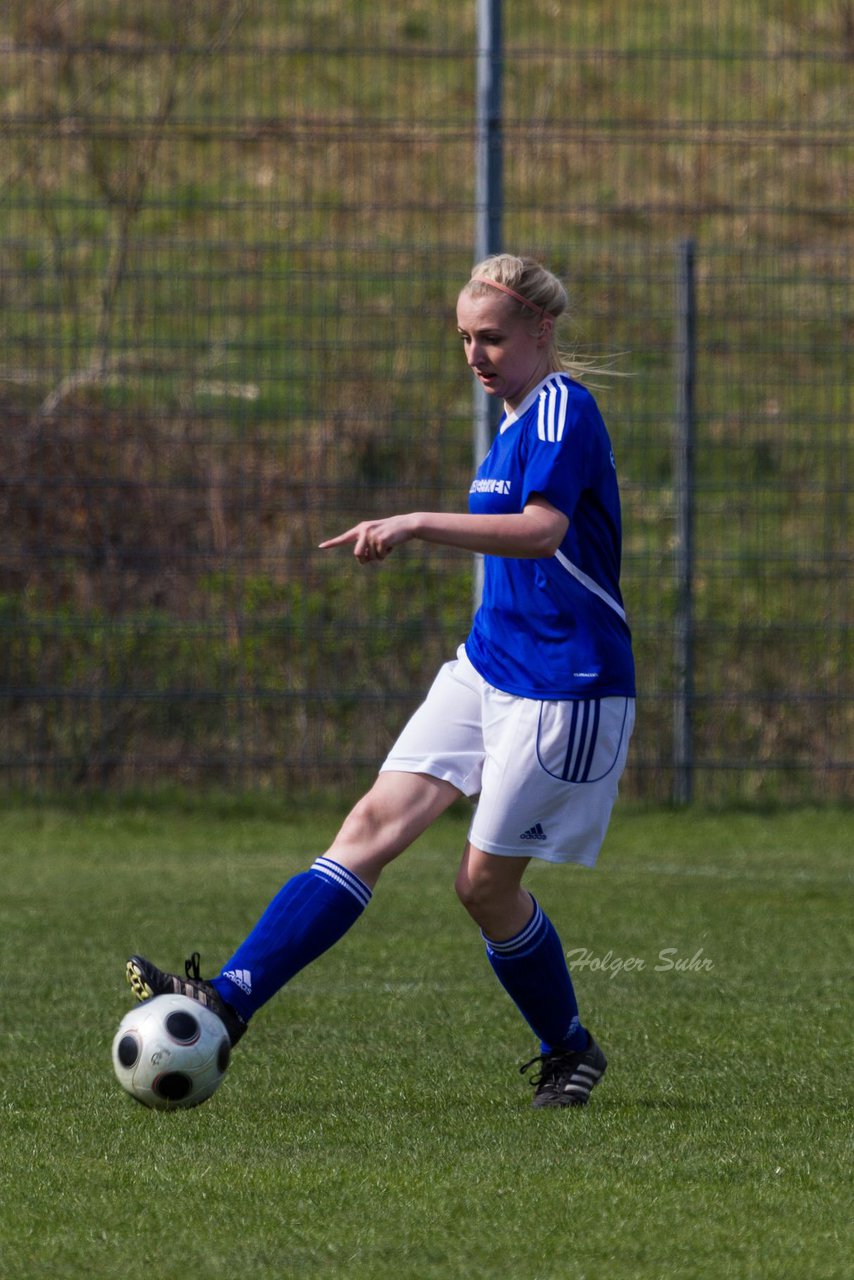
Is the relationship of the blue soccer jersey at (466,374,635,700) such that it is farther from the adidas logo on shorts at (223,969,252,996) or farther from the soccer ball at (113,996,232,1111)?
the soccer ball at (113,996,232,1111)

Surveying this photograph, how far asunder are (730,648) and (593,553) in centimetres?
569

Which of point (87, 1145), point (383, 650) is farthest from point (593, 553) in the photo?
point (383, 650)

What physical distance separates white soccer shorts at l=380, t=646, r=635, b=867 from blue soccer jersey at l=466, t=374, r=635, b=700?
53 mm

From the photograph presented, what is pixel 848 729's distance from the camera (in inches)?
385

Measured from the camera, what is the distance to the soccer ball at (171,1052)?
3891mm

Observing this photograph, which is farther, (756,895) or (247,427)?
(247,427)

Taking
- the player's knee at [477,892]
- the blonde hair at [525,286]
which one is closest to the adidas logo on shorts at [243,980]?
the player's knee at [477,892]

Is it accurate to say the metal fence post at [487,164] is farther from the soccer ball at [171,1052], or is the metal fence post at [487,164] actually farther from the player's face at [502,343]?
the soccer ball at [171,1052]

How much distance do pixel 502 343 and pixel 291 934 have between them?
4.36 feet

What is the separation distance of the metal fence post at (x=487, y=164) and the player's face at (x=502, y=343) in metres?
5.13

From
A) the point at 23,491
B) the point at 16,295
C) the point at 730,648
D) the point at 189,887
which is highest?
the point at 16,295

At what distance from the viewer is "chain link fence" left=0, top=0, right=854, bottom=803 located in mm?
9383

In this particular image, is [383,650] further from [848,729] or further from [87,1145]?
[87,1145]

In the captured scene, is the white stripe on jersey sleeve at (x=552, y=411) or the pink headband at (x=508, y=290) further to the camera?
the pink headband at (x=508, y=290)
